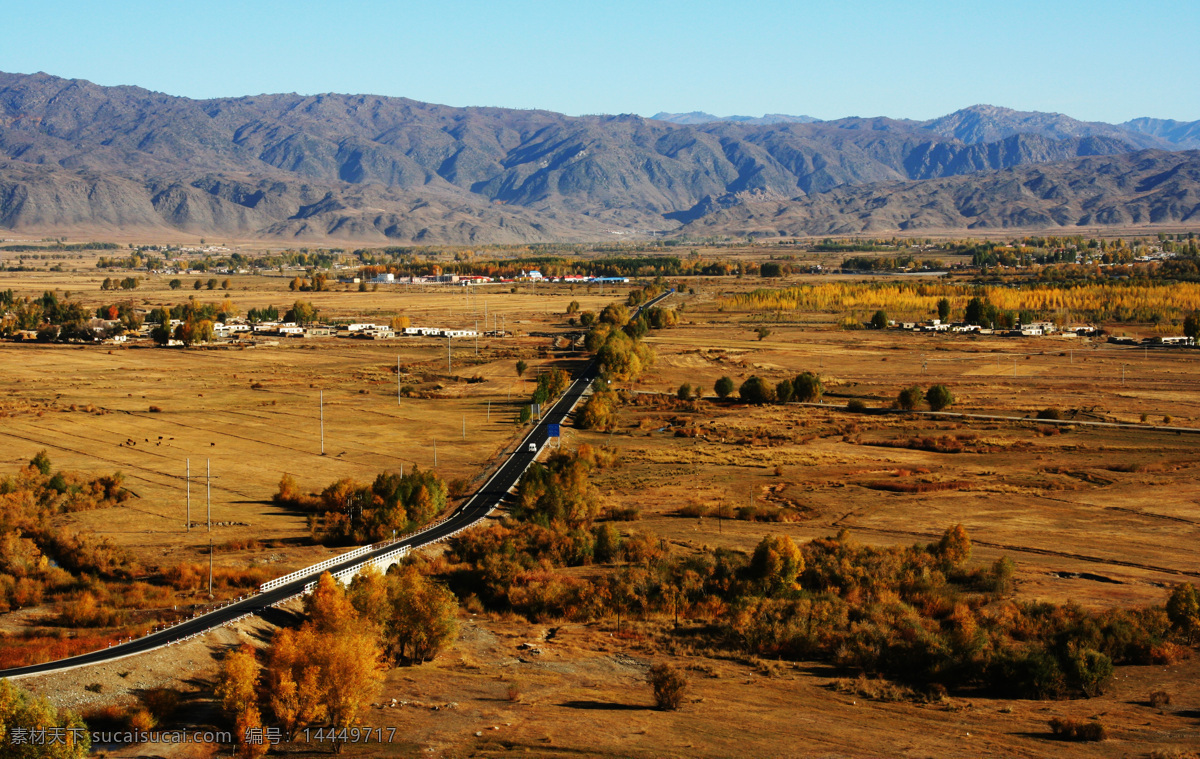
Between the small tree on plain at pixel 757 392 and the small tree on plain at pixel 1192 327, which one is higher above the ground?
the small tree on plain at pixel 1192 327

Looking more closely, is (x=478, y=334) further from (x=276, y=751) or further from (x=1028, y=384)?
(x=276, y=751)

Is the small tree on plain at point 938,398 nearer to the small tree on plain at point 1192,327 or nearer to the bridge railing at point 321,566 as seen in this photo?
the bridge railing at point 321,566

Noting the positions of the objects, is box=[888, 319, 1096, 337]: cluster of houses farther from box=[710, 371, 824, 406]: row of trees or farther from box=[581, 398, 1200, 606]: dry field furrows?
box=[581, 398, 1200, 606]: dry field furrows

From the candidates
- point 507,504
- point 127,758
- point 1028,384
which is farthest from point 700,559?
point 1028,384

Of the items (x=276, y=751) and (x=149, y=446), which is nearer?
(x=276, y=751)

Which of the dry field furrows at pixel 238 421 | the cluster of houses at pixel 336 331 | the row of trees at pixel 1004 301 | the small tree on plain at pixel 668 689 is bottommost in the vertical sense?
the small tree on plain at pixel 668 689

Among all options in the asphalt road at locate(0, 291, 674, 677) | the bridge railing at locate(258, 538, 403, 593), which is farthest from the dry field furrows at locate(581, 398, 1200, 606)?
the bridge railing at locate(258, 538, 403, 593)

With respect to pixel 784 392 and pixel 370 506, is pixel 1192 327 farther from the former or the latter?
pixel 370 506

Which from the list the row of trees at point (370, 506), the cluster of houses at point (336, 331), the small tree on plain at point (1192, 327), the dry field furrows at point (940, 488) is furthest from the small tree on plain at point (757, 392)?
the small tree on plain at point (1192, 327)
